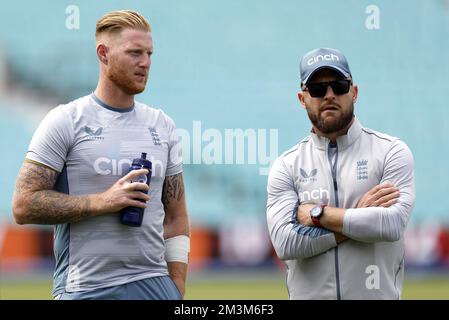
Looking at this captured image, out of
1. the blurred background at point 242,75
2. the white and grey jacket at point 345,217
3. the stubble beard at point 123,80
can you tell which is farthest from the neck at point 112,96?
the blurred background at point 242,75

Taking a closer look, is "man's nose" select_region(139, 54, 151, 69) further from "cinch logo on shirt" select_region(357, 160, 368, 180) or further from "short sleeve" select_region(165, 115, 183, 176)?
"cinch logo on shirt" select_region(357, 160, 368, 180)

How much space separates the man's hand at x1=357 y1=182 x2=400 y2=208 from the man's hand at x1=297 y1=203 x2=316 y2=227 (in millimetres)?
254

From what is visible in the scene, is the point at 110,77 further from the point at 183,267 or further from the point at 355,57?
the point at 355,57

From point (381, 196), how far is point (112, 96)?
54.2 inches

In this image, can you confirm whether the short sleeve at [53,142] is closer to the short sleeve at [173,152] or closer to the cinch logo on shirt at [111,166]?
the cinch logo on shirt at [111,166]

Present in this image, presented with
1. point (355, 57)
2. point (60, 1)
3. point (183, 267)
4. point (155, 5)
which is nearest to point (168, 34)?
point (155, 5)

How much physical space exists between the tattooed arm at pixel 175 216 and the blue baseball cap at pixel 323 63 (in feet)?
2.68

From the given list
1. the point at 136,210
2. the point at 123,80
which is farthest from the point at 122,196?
the point at 123,80

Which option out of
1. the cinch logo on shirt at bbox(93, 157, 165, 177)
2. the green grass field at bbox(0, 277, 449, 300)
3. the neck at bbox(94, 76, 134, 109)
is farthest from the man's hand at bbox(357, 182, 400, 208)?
the green grass field at bbox(0, 277, 449, 300)

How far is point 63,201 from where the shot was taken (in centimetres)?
397

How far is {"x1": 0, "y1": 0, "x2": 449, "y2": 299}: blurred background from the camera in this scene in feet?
59.6

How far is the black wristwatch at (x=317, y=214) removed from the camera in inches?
163

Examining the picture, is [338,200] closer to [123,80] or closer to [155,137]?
[155,137]

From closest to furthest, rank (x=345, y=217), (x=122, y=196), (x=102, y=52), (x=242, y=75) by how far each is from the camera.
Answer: (x=122, y=196) < (x=345, y=217) < (x=102, y=52) < (x=242, y=75)
